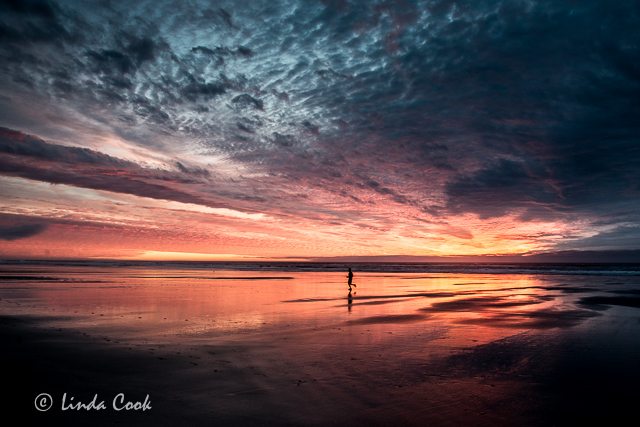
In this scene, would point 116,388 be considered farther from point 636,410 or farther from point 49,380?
point 636,410

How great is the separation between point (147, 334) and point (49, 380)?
16.9 ft

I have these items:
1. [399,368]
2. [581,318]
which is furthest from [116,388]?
[581,318]

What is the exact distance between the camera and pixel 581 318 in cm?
1959

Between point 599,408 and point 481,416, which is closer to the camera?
point 481,416
